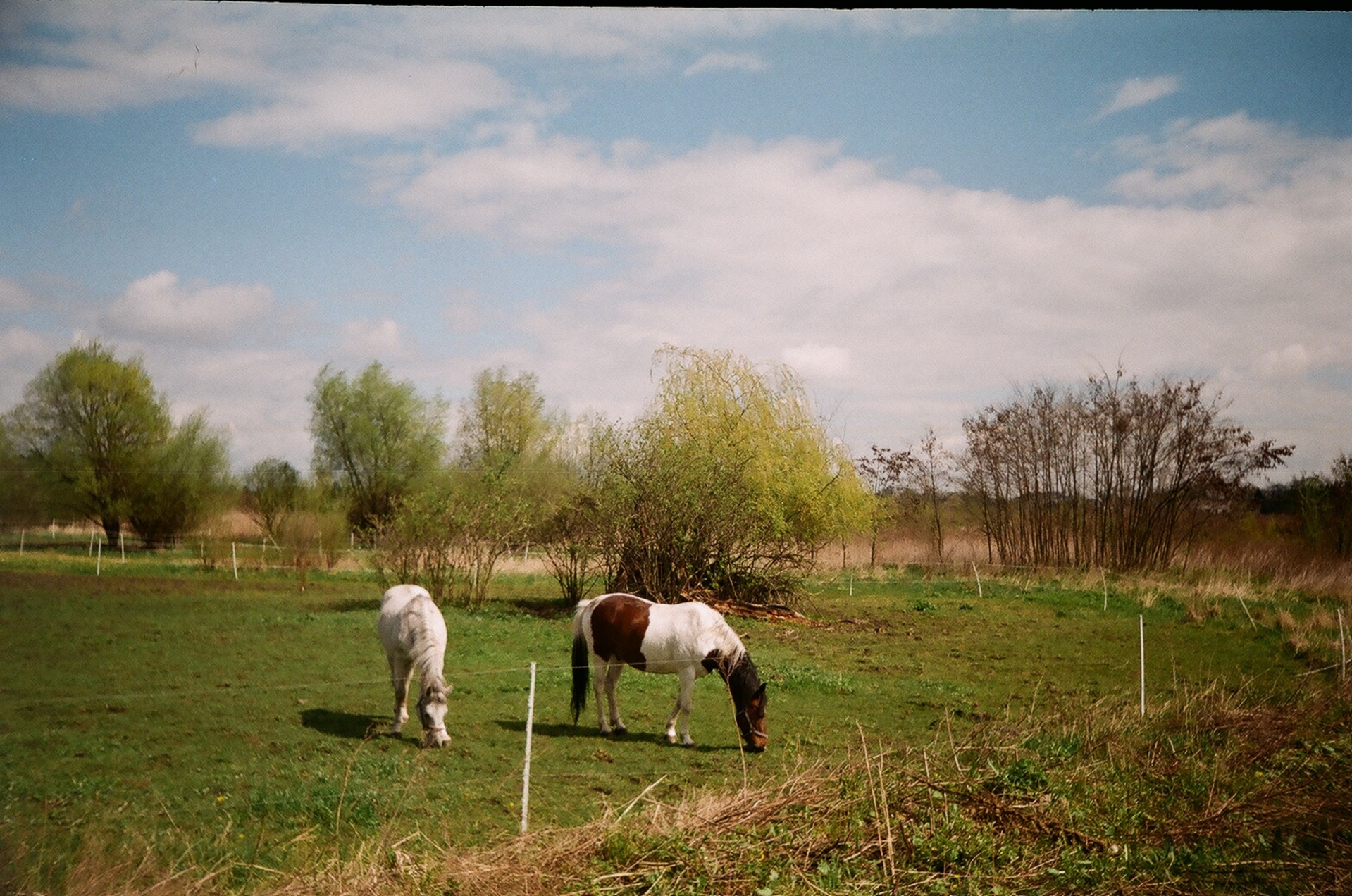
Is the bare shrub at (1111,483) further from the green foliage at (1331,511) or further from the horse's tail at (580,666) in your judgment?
the horse's tail at (580,666)

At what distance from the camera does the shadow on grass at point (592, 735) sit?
793 cm

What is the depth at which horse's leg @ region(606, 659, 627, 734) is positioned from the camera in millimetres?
8258

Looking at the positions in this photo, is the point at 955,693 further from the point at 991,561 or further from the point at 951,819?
the point at 991,561

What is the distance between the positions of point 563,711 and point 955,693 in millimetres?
4417

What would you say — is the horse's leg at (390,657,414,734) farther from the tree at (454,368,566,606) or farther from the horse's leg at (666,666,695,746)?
the tree at (454,368,566,606)

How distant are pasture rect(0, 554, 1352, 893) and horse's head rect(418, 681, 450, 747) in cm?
13

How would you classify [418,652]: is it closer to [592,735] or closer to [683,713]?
[592,735]

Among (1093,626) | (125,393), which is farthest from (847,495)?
(125,393)

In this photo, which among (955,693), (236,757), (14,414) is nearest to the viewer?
(236,757)

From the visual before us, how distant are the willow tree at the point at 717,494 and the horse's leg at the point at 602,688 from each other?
6.83 meters

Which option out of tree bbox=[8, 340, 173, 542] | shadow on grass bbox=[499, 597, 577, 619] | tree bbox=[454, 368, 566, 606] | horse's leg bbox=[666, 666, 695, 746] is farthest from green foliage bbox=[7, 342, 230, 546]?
horse's leg bbox=[666, 666, 695, 746]

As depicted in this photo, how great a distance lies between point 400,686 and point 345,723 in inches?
22.0

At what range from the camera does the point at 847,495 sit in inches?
821

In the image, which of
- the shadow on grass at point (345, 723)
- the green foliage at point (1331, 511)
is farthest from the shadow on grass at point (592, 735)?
the green foliage at point (1331, 511)
